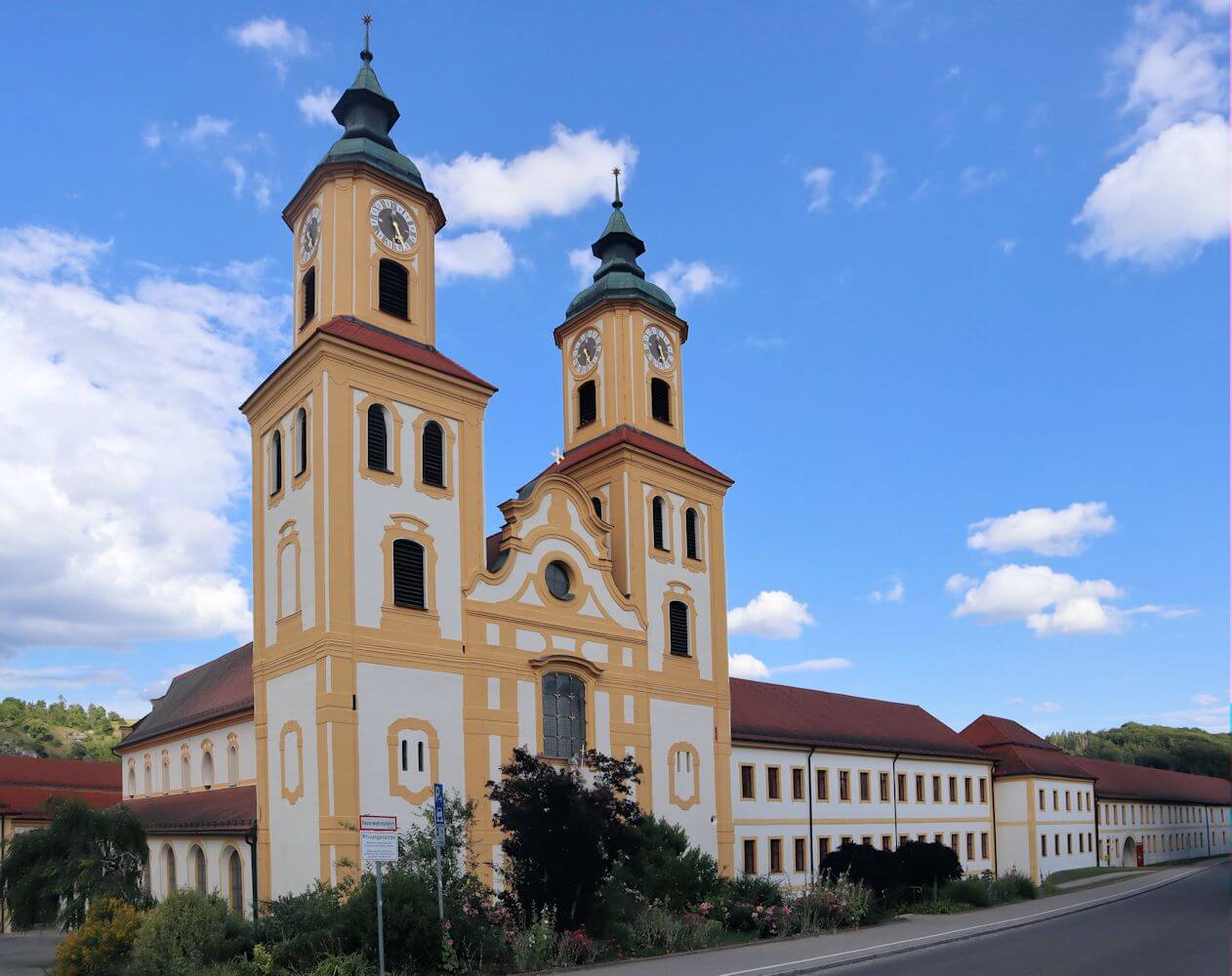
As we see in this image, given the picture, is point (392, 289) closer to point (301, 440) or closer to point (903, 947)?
point (301, 440)

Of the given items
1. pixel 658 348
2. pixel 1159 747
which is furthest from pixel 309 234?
pixel 1159 747

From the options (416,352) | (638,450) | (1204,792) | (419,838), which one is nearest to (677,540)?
(638,450)

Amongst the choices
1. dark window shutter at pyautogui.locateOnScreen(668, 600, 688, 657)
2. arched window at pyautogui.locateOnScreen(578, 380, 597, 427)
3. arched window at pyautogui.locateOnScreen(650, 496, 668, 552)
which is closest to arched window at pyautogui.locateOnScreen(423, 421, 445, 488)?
arched window at pyautogui.locateOnScreen(650, 496, 668, 552)

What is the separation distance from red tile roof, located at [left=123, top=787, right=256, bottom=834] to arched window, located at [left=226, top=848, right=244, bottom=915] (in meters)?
0.86

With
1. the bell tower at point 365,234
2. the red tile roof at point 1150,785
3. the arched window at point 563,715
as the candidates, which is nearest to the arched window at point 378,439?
the bell tower at point 365,234

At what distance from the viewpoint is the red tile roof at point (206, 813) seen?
1209 inches

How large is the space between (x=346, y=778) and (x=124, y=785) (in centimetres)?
2867

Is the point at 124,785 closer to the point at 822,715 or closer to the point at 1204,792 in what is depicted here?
the point at 822,715

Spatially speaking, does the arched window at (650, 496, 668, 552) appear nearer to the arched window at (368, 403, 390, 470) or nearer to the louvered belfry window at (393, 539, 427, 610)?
the louvered belfry window at (393, 539, 427, 610)

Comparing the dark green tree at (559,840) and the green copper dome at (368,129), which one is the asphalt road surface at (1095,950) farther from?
the green copper dome at (368,129)

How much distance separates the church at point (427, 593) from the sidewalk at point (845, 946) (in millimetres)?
5715

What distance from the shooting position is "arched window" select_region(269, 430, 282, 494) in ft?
102

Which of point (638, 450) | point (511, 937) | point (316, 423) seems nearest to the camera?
point (511, 937)

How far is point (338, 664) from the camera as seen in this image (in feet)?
88.5
